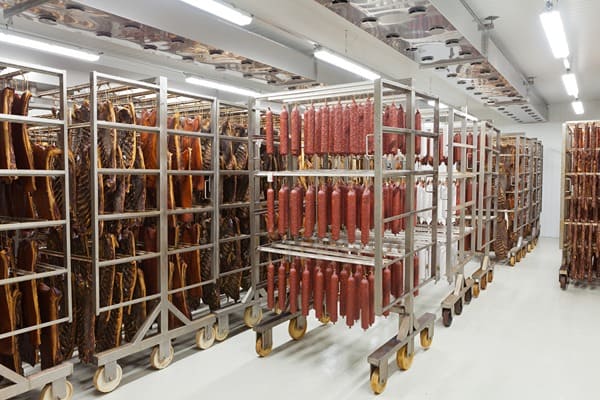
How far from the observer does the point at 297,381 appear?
4.07 meters

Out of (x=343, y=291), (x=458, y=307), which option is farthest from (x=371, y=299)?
(x=458, y=307)

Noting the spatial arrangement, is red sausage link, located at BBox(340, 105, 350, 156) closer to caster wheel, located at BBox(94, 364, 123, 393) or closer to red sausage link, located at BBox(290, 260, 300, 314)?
red sausage link, located at BBox(290, 260, 300, 314)

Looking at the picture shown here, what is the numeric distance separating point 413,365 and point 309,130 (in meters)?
2.49


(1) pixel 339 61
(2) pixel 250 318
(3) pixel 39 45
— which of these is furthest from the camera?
(1) pixel 339 61

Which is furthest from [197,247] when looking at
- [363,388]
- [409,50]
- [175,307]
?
[409,50]

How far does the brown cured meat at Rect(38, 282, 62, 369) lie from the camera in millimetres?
3613

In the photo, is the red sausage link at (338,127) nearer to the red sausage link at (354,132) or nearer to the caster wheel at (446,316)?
the red sausage link at (354,132)

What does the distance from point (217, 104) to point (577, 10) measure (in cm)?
513

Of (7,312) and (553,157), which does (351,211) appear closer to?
(7,312)

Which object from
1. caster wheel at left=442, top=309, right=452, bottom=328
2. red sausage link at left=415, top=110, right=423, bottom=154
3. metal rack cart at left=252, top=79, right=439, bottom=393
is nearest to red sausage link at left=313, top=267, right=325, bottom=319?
metal rack cart at left=252, top=79, right=439, bottom=393

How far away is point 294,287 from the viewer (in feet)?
14.3

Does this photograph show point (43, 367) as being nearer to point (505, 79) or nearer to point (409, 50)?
point (409, 50)

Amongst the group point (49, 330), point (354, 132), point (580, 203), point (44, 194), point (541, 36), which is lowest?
point (49, 330)

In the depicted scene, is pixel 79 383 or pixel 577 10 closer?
pixel 79 383
